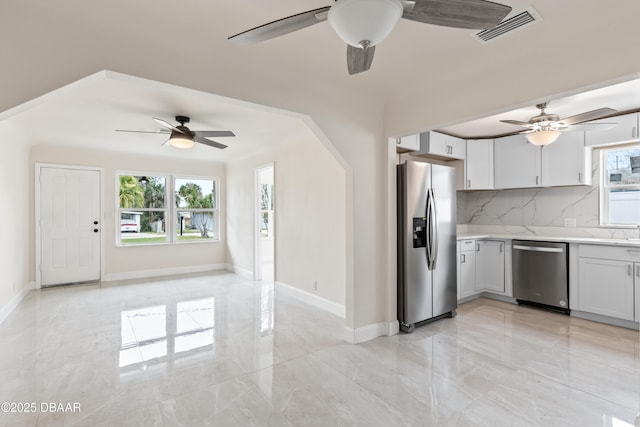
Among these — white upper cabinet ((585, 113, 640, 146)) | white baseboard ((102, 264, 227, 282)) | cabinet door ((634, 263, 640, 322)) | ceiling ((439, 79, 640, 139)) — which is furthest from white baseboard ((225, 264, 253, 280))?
white upper cabinet ((585, 113, 640, 146))

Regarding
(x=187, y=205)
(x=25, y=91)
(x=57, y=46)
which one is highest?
(x=57, y=46)

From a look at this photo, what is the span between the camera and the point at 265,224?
8.16 metres

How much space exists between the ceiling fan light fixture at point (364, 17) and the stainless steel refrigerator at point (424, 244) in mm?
2157

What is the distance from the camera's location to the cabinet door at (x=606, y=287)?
3445 mm

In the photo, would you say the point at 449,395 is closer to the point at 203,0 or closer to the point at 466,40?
the point at 466,40

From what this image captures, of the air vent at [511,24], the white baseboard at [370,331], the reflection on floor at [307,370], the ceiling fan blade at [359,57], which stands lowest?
the reflection on floor at [307,370]

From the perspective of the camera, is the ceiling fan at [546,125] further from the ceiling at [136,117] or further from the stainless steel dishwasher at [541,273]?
the ceiling at [136,117]

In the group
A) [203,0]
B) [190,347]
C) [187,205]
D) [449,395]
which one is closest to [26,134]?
[187,205]

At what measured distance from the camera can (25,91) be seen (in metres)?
1.79

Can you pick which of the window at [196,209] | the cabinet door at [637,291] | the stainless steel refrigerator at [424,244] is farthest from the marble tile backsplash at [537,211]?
the window at [196,209]

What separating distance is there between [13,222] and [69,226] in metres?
1.35

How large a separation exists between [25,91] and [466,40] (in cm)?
283

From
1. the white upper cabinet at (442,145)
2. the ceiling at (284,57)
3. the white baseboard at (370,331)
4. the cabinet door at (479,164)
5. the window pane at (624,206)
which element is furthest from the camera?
the cabinet door at (479,164)

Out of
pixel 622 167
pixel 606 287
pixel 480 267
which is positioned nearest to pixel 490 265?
pixel 480 267
